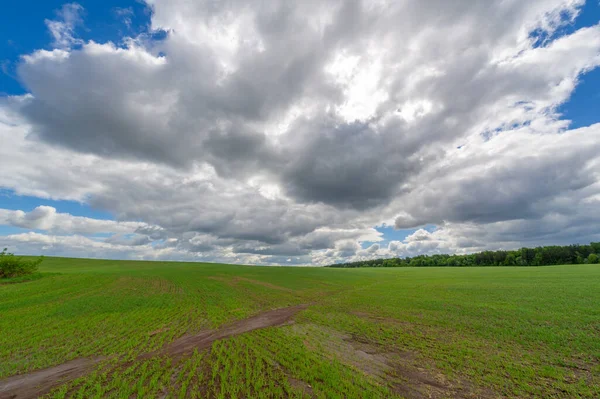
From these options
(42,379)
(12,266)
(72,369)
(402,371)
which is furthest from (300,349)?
(12,266)

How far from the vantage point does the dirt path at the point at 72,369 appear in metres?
12.1

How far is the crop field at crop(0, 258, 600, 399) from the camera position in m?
12.2

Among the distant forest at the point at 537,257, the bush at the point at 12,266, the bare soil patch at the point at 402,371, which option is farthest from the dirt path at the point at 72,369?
the distant forest at the point at 537,257

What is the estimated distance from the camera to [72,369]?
14.2m

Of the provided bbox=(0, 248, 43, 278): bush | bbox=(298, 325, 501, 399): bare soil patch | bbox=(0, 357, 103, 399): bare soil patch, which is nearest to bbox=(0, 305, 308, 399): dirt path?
bbox=(0, 357, 103, 399): bare soil patch

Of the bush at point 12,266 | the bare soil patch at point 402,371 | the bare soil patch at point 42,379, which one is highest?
the bush at point 12,266

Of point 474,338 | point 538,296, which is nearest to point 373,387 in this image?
point 474,338

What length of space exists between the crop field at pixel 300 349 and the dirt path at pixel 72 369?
Answer: 9 cm

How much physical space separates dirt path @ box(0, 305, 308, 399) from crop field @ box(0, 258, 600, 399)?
0.28 ft

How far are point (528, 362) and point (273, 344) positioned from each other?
15571 mm

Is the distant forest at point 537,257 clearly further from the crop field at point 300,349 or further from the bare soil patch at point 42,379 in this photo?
the bare soil patch at point 42,379

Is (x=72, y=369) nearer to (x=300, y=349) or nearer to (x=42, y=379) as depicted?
(x=42, y=379)

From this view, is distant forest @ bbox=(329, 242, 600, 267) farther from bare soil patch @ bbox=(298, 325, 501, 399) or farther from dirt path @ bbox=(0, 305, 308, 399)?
dirt path @ bbox=(0, 305, 308, 399)

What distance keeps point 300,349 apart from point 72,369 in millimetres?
13121
